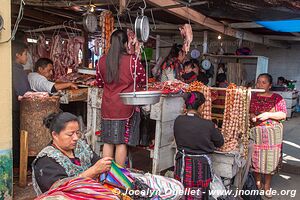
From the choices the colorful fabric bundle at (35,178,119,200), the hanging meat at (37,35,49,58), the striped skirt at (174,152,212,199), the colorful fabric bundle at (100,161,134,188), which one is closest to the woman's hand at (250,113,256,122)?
the striped skirt at (174,152,212,199)

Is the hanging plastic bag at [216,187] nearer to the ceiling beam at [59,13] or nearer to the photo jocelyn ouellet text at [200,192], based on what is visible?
the photo jocelyn ouellet text at [200,192]

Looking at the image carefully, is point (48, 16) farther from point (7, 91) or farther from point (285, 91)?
point (285, 91)

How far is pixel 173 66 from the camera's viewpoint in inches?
219

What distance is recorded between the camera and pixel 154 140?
151 inches

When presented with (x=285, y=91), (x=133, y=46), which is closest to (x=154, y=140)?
(x=133, y=46)

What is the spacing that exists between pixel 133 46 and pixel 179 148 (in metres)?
2.23

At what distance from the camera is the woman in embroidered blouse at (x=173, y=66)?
548cm

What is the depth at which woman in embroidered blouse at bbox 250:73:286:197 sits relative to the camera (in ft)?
13.3

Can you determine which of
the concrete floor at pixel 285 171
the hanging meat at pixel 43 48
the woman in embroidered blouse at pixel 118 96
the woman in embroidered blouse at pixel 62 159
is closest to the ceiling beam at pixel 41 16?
the hanging meat at pixel 43 48

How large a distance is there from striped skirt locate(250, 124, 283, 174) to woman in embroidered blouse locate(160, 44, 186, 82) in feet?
6.07

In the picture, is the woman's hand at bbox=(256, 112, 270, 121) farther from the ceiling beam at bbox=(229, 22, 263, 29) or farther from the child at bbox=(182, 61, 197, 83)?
the ceiling beam at bbox=(229, 22, 263, 29)

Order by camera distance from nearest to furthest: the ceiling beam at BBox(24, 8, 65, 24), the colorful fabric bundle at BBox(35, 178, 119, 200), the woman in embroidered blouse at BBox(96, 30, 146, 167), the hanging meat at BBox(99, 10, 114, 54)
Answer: the colorful fabric bundle at BBox(35, 178, 119, 200) → the woman in embroidered blouse at BBox(96, 30, 146, 167) → the hanging meat at BBox(99, 10, 114, 54) → the ceiling beam at BBox(24, 8, 65, 24)

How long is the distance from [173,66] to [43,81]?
244cm

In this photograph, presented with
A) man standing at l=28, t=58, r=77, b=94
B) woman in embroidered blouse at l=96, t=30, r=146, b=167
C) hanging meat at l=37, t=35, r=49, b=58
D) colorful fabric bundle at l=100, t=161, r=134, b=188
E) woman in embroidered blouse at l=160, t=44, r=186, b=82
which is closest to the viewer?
colorful fabric bundle at l=100, t=161, r=134, b=188
